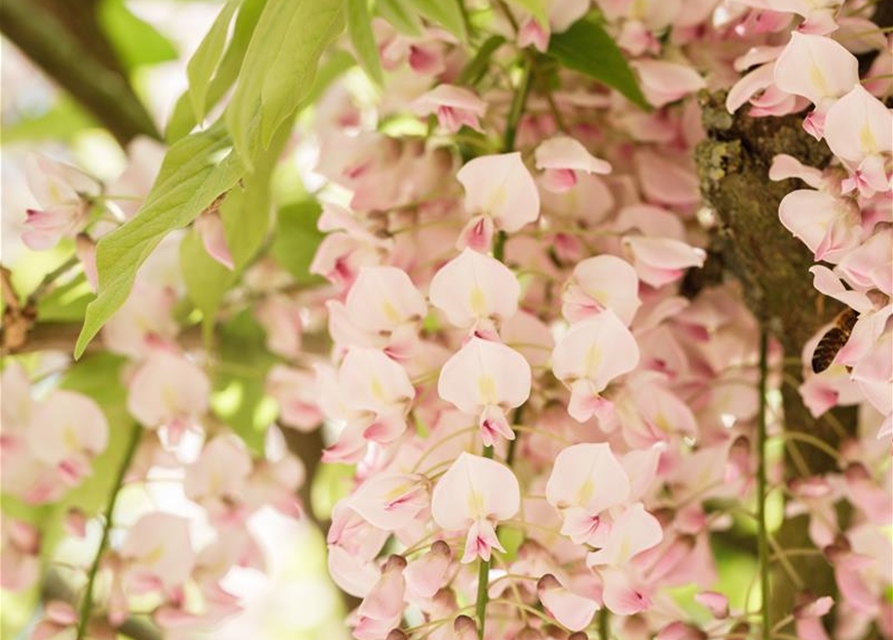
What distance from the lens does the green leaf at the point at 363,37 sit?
1.38 feet

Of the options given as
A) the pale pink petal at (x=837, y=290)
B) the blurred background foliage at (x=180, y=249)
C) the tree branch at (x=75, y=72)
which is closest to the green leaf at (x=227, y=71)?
the blurred background foliage at (x=180, y=249)

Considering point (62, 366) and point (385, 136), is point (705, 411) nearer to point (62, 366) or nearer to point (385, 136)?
point (385, 136)

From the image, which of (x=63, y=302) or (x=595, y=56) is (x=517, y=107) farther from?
(x=63, y=302)

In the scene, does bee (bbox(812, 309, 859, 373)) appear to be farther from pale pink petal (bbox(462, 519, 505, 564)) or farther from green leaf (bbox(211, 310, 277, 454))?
green leaf (bbox(211, 310, 277, 454))

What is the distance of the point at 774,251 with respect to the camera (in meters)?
0.51

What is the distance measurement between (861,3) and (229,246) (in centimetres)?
26

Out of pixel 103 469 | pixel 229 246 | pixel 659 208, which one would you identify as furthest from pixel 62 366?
pixel 659 208

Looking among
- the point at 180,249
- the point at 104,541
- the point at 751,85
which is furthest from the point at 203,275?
the point at 751,85

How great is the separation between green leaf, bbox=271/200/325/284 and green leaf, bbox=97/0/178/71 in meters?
0.36

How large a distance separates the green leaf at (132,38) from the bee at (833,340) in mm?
616

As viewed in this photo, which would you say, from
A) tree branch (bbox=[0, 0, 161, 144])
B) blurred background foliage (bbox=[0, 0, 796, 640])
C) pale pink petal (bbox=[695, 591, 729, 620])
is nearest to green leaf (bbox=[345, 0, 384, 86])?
blurred background foliage (bbox=[0, 0, 796, 640])

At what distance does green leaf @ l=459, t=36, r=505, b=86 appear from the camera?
51 centimetres

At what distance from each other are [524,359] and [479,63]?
150 mm

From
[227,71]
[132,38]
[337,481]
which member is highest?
[227,71]
